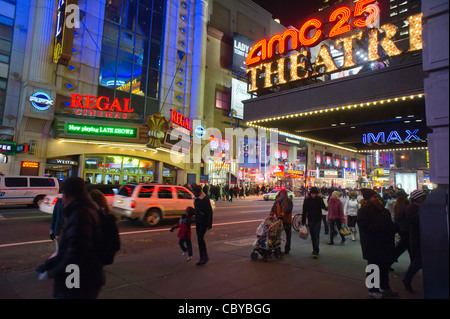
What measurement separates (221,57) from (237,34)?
468 cm

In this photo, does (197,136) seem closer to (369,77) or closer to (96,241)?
(369,77)

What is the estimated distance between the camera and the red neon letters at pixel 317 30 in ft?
28.9

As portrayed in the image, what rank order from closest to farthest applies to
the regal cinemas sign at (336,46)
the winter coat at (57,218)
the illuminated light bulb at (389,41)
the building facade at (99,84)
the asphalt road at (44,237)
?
the winter coat at (57,218), the asphalt road at (44,237), the illuminated light bulb at (389,41), the regal cinemas sign at (336,46), the building facade at (99,84)

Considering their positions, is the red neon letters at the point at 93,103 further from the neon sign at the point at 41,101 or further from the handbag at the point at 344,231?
the handbag at the point at 344,231

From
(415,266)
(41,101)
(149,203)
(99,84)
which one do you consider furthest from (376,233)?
(99,84)

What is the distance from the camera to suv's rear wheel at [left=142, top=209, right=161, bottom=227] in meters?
12.0

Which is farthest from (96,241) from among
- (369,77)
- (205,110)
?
(205,110)

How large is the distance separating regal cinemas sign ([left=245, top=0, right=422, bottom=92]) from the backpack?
8.24 metres

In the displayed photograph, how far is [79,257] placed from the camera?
272cm

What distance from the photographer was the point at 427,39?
4.00 meters

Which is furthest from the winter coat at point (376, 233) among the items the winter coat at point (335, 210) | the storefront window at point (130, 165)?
the storefront window at point (130, 165)

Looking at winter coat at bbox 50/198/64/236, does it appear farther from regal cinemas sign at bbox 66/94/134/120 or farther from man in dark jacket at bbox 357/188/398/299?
regal cinemas sign at bbox 66/94/134/120

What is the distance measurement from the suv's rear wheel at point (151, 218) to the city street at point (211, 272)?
2.20 meters

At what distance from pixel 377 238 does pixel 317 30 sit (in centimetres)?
835
